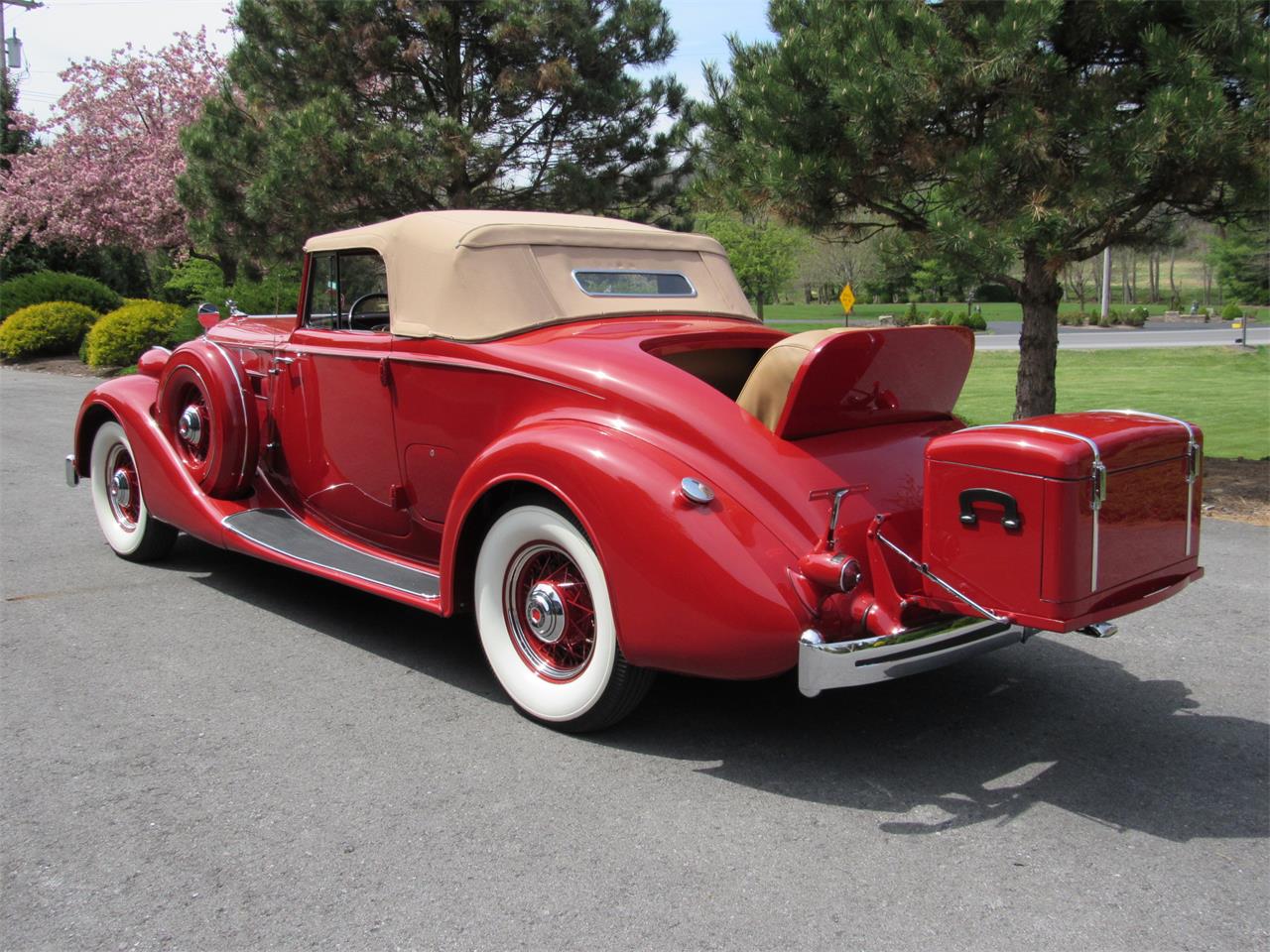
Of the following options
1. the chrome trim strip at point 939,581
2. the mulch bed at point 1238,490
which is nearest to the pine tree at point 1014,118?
the mulch bed at point 1238,490

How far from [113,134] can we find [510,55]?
52.0ft

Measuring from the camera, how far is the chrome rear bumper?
10.1 feet

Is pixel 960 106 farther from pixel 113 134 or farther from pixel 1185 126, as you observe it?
pixel 113 134

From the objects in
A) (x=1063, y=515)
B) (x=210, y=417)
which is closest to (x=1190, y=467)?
(x=1063, y=515)

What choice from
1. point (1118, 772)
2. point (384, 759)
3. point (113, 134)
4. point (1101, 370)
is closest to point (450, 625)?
point (384, 759)

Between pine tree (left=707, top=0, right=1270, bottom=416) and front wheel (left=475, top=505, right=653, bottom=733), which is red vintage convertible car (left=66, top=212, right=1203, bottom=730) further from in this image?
pine tree (left=707, top=0, right=1270, bottom=416)

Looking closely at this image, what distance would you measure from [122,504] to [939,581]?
15.4 ft

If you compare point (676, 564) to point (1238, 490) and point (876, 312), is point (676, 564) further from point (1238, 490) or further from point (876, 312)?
point (876, 312)

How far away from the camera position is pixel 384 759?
3514 millimetres

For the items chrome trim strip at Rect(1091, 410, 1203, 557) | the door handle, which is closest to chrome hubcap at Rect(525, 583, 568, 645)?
the door handle

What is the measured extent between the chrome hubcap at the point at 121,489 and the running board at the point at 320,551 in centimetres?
120

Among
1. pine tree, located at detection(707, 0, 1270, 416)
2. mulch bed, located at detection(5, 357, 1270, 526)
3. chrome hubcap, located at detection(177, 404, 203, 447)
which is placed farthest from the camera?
mulch bed, located at detection(5, 357, 1270, 526)

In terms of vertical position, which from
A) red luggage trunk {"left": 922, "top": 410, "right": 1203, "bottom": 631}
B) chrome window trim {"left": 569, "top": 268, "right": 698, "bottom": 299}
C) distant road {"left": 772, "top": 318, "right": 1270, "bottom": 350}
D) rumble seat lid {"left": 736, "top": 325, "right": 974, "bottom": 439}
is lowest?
distant road {"left": 772, "top": 318, "right": 1270, "bottom": 350}

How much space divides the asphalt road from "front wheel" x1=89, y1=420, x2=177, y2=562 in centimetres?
98
